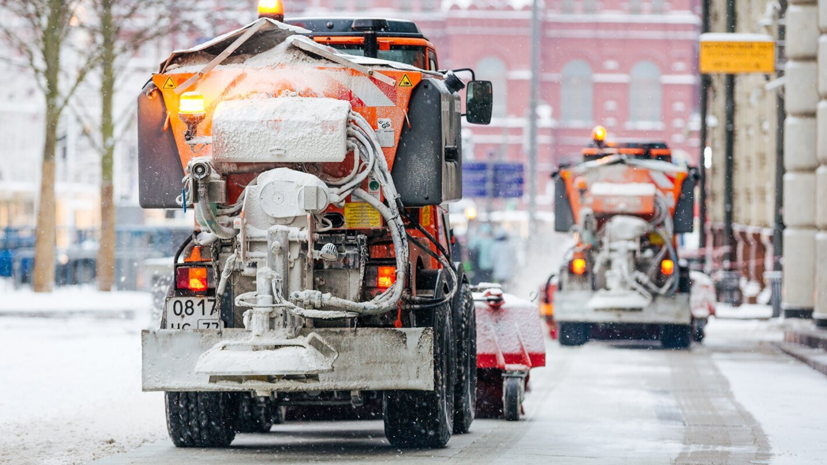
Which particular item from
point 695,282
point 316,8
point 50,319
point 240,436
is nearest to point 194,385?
point 240,436

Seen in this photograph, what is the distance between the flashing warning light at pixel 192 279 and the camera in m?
10.3

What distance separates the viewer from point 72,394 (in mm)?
14547

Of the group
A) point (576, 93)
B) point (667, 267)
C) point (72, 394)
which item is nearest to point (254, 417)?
point (72, 394)

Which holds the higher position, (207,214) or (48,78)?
(48,78)

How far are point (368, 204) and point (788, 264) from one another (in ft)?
53.9

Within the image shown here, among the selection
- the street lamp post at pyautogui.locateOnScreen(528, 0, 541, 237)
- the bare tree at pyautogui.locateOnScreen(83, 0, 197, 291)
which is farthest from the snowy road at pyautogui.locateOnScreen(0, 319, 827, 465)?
the street lamp post at pyautogui.locateOnScreen(528, 0, 541, 237)

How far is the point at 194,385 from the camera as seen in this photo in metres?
9.93

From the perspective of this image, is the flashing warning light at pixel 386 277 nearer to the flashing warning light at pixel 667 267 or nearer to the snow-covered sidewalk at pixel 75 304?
the flashing warning light at pixel 667 267

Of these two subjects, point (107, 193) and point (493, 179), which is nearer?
point (107, 193)

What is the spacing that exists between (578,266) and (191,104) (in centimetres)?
1264

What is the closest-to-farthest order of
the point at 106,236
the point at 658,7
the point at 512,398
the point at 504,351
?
the point at 512,398 → the point at 504,351 → the point at 106,236 → the point at 658,7

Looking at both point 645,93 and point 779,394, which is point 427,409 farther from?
point 645,93

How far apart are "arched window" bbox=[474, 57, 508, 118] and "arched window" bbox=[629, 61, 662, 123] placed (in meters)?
7.62

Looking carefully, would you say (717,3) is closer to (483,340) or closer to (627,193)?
(627,193)
